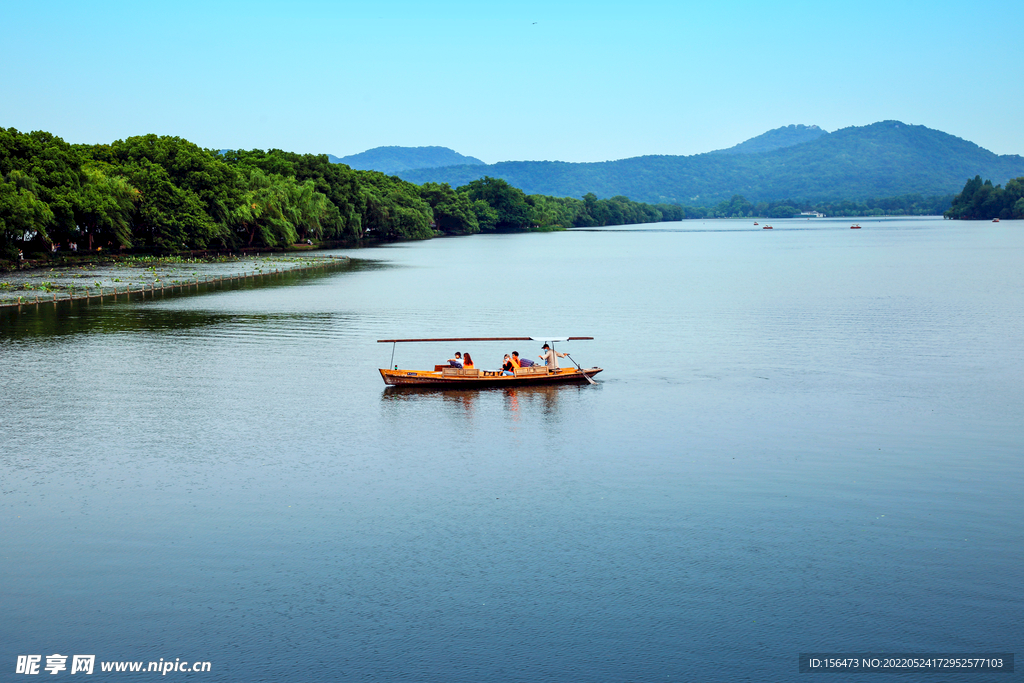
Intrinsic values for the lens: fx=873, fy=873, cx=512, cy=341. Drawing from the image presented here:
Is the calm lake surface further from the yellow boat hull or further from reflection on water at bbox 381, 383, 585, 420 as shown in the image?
the yellow boat hull

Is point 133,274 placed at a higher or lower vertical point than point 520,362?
higher

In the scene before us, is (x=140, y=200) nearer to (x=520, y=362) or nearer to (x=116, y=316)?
(x=116, y=316)

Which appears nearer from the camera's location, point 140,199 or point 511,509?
point 511,509

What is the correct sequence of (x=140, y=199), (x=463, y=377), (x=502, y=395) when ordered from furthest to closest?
(x=140, y=199), (x=463, y=377), (x=502, y=395)

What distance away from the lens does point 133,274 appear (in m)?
120

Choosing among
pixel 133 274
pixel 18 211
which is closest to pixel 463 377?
pixel 18 211

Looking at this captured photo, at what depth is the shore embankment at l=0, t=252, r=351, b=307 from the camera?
311 feet

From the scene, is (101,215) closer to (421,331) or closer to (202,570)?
(421,331)

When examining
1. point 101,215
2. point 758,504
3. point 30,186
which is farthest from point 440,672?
point 101,215

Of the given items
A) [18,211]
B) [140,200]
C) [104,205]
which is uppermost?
[140,200]

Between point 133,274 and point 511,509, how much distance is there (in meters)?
107

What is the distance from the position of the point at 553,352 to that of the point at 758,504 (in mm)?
21946

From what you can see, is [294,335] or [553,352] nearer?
[553,352]

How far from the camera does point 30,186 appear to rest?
11694 centimetres
